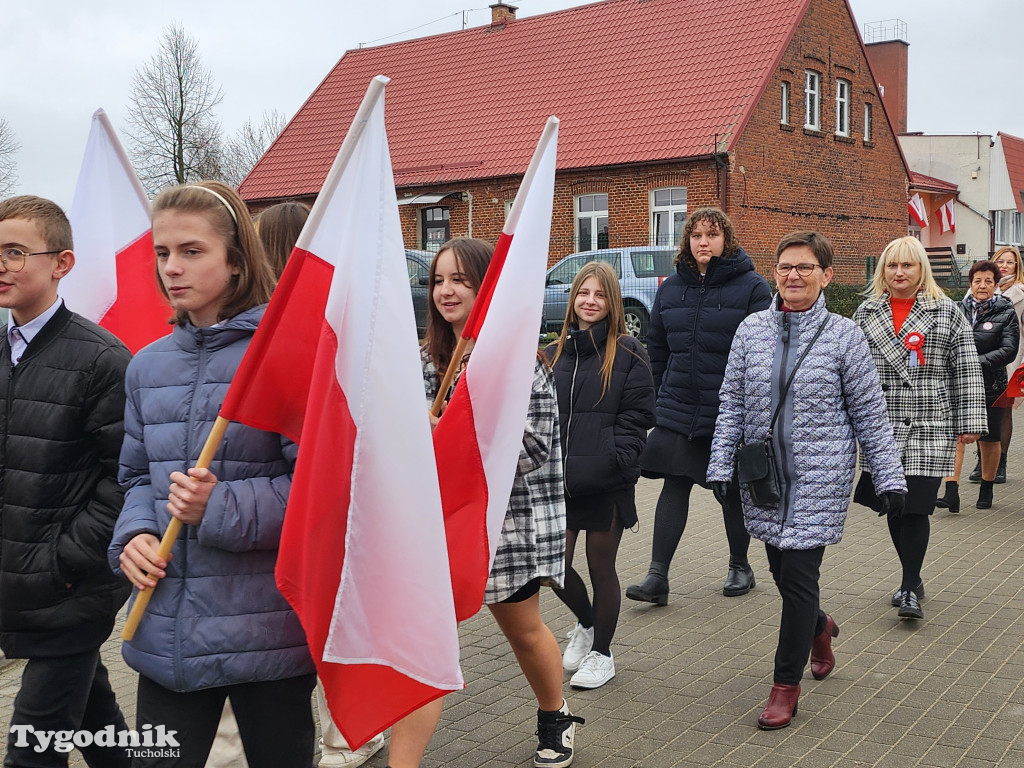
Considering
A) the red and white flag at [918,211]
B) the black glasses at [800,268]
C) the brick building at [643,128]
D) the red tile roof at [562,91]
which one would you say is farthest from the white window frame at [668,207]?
the black glasses at [800,268]

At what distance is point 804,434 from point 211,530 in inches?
112

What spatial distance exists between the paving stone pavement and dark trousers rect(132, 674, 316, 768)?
1.63m

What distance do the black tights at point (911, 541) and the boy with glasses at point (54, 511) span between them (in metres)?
4.31

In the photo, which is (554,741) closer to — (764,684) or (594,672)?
(594,672)

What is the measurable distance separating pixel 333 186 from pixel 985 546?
6.63 metres

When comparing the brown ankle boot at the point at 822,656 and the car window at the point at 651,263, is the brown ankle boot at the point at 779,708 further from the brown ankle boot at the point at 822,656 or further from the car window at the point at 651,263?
the car window at the point at 651,263

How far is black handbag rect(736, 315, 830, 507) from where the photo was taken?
4.76 m

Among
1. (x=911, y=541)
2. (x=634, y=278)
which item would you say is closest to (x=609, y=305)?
(x=911, y=541)

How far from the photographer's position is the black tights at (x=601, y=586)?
5.19 m

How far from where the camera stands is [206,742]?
2826mm

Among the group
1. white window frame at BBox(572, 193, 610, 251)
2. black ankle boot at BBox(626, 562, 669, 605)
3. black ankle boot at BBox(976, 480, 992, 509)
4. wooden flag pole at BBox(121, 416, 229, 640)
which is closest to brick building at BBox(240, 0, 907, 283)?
white window frame at BBox(572, 193, 610, 251)

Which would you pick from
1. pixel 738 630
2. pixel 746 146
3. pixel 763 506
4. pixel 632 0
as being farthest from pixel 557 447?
pixel 632 0

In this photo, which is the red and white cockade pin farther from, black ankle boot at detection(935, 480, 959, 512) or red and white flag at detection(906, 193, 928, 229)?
red and white flag at detection(906, 193, 928, 229)

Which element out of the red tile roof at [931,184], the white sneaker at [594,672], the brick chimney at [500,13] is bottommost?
the white sneaker at [594,672]
